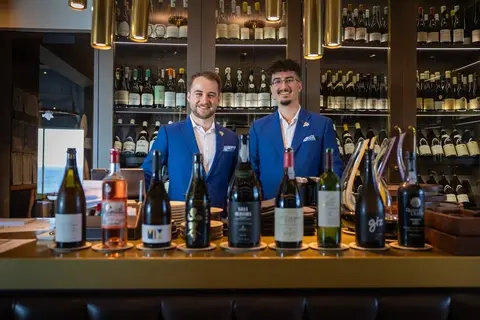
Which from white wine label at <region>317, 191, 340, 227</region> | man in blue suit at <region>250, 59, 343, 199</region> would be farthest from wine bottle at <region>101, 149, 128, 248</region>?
man in blue suit at <region>250, 59, 343, 199</region>

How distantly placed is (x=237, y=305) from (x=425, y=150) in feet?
8.65

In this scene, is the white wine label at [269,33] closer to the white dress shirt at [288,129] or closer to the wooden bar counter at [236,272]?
the white dress shirt at [288,129]

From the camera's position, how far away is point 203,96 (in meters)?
2.32

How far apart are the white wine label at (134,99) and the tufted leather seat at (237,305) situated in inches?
86.3

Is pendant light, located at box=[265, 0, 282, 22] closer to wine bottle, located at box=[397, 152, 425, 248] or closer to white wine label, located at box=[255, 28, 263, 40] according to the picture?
wine bottle, located at box=[397, 152, 425, 248]

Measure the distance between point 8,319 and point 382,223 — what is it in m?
0.89

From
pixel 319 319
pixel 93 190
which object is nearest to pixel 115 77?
pixel 93 190

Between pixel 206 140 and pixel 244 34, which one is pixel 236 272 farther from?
pixel 244 34

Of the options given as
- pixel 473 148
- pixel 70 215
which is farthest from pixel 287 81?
pixel 473 148

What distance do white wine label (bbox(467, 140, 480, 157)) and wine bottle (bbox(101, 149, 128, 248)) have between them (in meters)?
2.88

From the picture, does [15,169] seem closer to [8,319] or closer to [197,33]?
[197,33]

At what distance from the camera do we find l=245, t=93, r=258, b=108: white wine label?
309 cm

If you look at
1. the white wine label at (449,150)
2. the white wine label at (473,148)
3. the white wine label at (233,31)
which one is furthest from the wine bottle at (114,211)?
the white wine label at (473,148)

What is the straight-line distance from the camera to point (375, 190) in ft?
3.55
